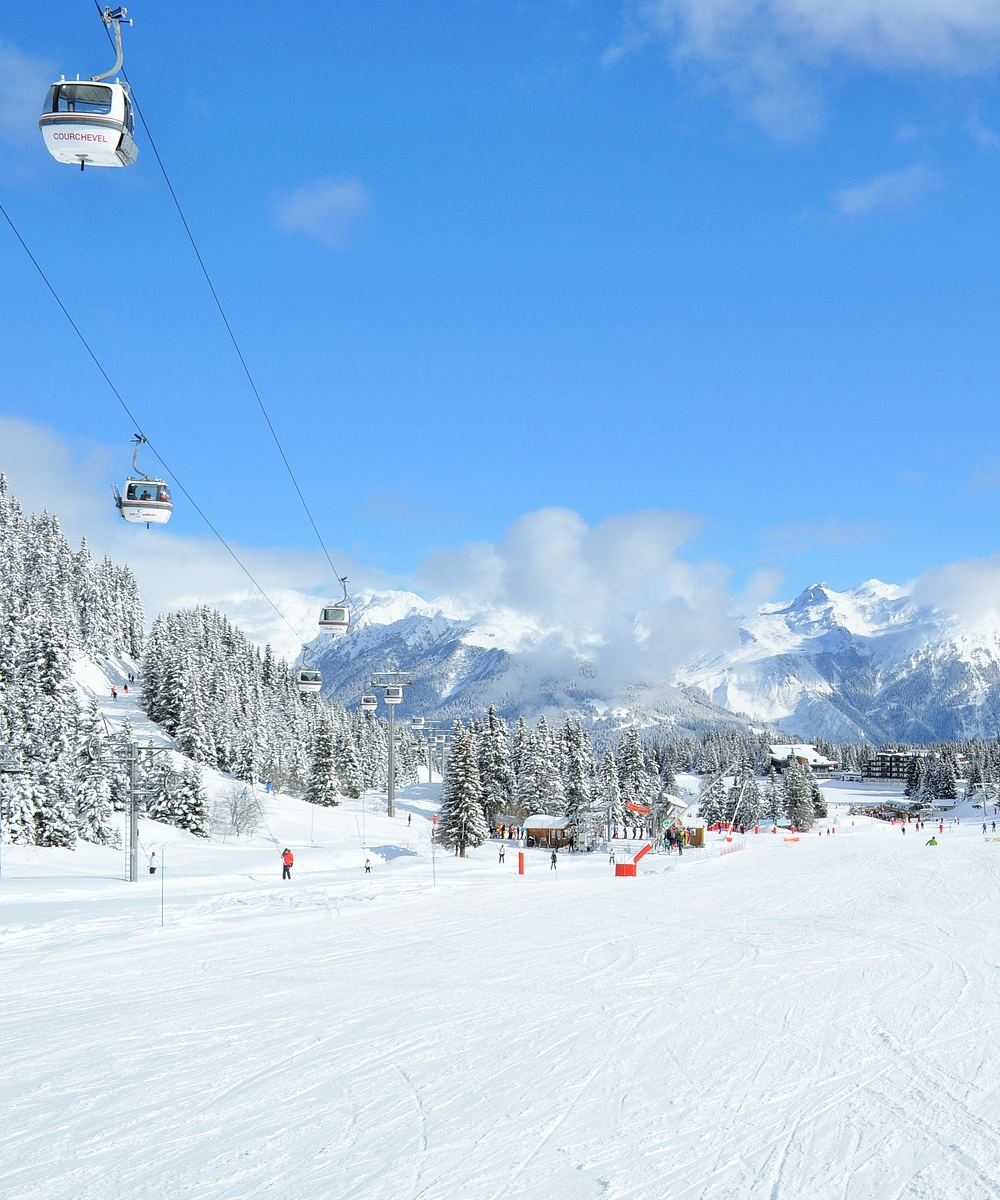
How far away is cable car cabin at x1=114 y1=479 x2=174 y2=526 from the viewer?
1873 centimetres

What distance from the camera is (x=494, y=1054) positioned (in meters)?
10.1

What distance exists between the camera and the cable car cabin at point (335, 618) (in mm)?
28656

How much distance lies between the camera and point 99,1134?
762cm

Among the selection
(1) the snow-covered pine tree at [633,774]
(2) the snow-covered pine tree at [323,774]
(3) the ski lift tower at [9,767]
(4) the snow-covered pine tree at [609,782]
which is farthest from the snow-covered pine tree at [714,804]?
(3) the ski lift tower at [9,767]

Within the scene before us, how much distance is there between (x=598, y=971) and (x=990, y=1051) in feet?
21.0

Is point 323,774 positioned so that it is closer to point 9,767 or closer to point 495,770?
point 495,770

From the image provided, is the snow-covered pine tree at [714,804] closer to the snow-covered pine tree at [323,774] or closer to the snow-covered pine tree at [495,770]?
the snow-covered pine tree at [495,770]

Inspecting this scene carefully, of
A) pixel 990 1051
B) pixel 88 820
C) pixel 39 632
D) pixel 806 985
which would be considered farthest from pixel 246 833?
pixel 990 1051

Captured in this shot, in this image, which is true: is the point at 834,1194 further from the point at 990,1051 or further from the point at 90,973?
the point at 90,973

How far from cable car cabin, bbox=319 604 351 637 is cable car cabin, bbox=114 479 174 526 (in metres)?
9.88

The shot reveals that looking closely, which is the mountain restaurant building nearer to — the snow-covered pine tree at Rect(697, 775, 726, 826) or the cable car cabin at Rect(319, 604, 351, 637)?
the snow-covered pine tree at Rect(697, 775, 726, 826)

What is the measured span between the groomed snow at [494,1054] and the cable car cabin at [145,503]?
8776 mm

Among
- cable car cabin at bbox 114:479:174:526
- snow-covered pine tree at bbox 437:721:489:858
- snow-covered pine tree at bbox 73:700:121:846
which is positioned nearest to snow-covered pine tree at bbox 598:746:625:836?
snow-covered pine tree at bbox 437:721:489:858

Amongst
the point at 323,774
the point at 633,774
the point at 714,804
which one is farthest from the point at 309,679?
the point at 714,804
